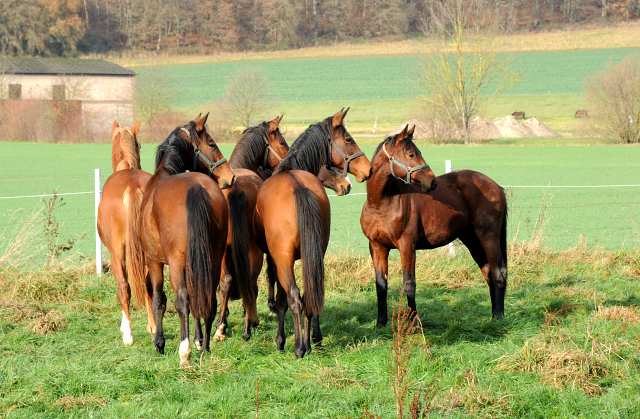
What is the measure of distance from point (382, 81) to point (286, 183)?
68138mm

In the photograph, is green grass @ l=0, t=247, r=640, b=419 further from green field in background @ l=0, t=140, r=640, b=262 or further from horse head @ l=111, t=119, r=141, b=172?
green field in background @ l=0, t=140, r=640, b=262

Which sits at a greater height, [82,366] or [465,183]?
[465,183]

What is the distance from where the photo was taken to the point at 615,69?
32.1 meters

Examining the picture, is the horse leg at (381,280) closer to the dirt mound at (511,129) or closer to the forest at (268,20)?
the dirt mound at (511,129)

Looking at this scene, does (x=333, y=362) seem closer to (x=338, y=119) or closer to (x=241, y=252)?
(x=241, y=252)

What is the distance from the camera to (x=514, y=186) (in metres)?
11.1

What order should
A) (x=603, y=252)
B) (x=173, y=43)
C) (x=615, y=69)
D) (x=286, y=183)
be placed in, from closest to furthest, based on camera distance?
(x=286, y=183) → (x=603, y=252) → (x=615, y=69) → (x=173, y=43)

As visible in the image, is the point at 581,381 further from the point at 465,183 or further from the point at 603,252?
the point at 603,252

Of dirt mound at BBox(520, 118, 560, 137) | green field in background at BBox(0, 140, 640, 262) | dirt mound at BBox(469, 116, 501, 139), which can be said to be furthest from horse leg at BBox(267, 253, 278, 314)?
dirt mound at BBox(520, 118, 560, 137)

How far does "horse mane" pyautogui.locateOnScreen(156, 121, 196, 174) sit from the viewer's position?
5395 millimetres

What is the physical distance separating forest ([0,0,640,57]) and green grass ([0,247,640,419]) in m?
82.3

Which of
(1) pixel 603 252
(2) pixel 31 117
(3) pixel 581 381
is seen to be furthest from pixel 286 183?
(2) pixel 31 117

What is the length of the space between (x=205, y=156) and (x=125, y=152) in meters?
1.36

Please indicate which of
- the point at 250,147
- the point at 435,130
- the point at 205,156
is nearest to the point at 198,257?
the point at 205,156
